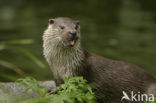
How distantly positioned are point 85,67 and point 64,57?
0.26 m

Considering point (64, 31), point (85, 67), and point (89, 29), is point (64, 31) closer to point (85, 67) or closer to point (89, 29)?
point (85, 67)

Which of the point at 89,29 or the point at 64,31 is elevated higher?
the point at 64,31

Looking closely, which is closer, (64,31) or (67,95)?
(67,95)

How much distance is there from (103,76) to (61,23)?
74cm

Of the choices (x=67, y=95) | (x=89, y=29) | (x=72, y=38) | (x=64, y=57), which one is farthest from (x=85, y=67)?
(x=89, y=29)

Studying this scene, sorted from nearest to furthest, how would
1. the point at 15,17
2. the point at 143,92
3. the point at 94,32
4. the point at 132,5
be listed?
the point at 143,92 < the point at 94,32 < the point at 15,17 < the point at 132,5

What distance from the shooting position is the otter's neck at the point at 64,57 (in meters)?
3.77

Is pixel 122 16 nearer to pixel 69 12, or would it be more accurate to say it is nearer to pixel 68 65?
pixel 69 12

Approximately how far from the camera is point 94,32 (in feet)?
34.7

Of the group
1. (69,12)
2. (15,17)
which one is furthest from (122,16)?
(15,17)

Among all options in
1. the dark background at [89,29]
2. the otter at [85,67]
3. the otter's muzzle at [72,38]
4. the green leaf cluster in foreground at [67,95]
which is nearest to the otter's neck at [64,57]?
the otter at [85,67]

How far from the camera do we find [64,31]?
3.68m

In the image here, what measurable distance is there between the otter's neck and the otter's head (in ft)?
0.25

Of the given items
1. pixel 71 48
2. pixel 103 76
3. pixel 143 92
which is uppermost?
pixel 71 48
